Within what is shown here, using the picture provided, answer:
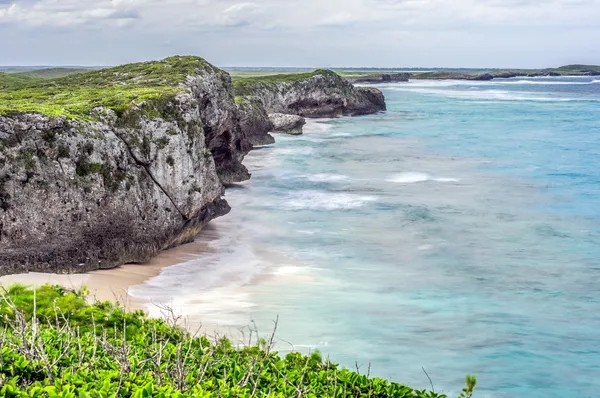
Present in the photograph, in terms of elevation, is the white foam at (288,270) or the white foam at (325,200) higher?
the white foam at (325,200)

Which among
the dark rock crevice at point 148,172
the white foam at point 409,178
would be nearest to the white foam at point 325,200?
the white foam at point 409,178

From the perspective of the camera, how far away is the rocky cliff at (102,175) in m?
12.2

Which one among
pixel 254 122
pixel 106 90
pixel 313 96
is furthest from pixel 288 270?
pixel 313 96

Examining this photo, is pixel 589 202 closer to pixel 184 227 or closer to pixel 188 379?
pixel 184 227

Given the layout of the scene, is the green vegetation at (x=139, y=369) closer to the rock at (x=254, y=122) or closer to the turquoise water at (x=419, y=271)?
the turquoise water at (x=419, y=271)

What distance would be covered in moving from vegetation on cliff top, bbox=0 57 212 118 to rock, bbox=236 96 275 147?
1176 centimetres

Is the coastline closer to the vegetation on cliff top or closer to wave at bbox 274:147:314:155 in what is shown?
the vegetation on cliff top

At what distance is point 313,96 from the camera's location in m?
55.9

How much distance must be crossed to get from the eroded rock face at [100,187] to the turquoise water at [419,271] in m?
1.15

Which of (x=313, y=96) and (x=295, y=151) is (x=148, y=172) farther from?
(x=313, y=96)

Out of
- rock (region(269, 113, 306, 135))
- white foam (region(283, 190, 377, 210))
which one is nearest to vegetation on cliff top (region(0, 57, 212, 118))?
white foam (region(283, 190, 377, 210))

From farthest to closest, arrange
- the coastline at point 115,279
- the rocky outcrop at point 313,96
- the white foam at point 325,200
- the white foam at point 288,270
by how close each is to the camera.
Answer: the rocky outcrop at point 313,96, the white foam at point 325,200, the white foam at point 288,270, the coastline at point 115,279

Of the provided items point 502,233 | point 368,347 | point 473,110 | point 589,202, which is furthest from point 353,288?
point 473,110

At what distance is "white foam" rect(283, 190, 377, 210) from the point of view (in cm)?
2111
